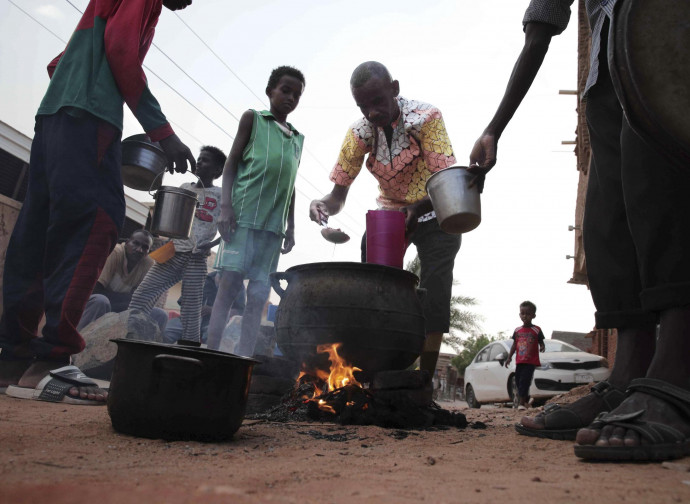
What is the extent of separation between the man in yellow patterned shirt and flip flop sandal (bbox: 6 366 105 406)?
201 centimetres

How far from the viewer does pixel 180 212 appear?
4.43 metres

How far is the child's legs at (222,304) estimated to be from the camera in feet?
14.7

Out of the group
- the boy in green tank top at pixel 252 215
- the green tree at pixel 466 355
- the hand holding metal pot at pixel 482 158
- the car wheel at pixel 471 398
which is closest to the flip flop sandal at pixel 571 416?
the hand holding metal pot at pixel 482 158

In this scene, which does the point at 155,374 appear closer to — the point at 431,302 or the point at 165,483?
the point at 165,483

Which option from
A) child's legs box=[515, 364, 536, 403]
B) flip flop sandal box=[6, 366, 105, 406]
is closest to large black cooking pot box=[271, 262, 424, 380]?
flip flop sandal box=[6, 366, 105, 406]

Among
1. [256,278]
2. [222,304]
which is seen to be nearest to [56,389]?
[222,304]

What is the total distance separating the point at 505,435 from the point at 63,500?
207 centimetres

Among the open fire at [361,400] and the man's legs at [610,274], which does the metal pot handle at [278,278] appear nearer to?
the open fire at [361,400]

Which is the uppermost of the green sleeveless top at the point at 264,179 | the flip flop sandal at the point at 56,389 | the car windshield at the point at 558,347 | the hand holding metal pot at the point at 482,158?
the green sleeveless top at the point at 264,179

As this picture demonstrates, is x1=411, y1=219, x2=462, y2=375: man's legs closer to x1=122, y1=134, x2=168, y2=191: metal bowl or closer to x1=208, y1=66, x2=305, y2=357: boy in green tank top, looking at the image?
x1=208, y1=66, x2=305, y2=357: boy in green tank top

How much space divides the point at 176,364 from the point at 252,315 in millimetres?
2833

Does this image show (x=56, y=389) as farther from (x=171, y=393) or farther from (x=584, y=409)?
(x=584, y=409)

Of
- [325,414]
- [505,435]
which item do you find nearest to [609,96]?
[505,435]

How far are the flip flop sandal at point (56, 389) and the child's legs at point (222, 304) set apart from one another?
64.2 inches
